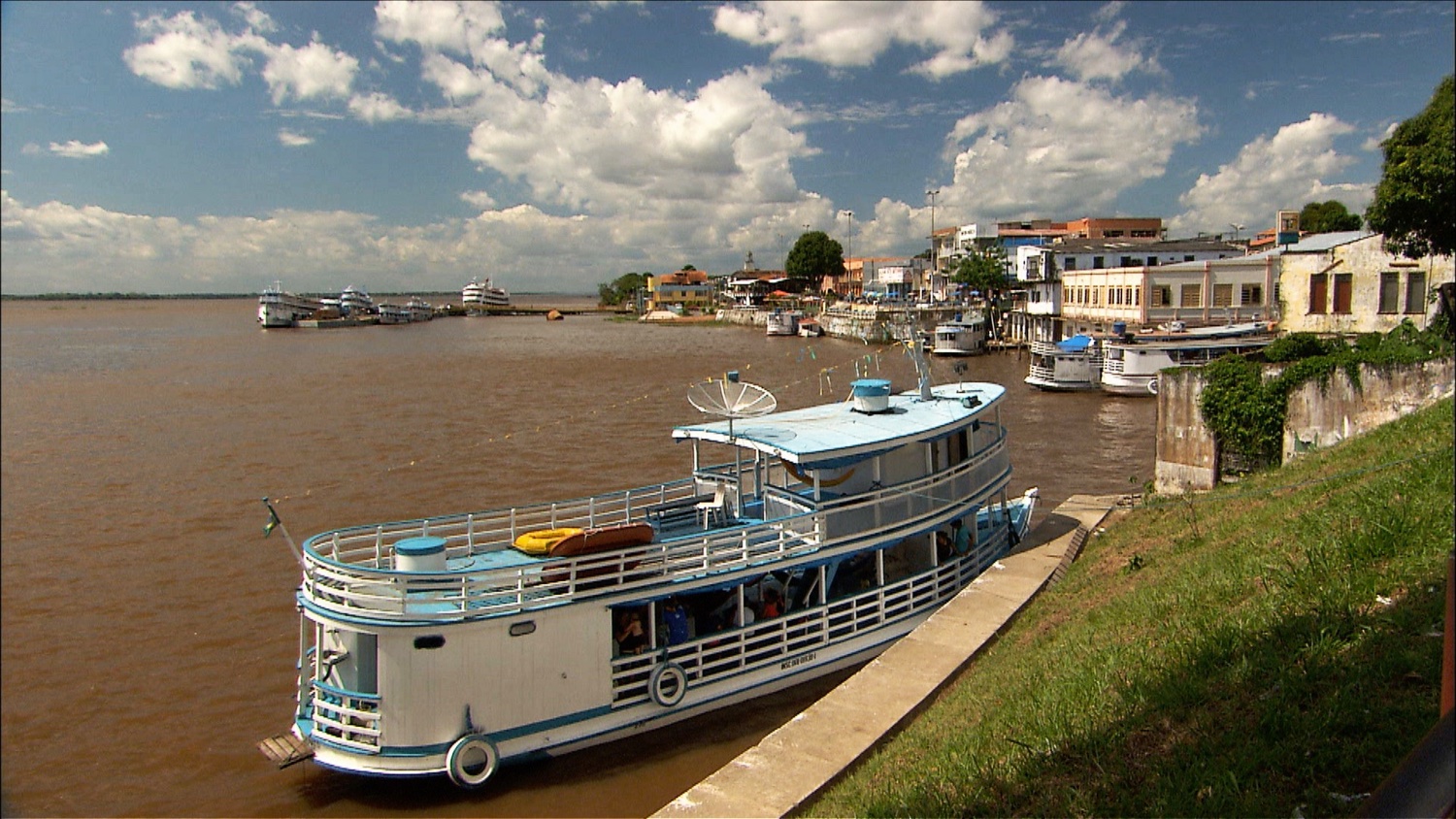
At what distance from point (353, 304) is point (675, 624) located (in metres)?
120

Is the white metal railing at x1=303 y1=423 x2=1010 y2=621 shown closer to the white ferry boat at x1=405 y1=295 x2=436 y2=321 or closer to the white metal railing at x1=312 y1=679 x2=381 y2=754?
the white metal railing at x1=312 y1=679 x2=381 y2=754

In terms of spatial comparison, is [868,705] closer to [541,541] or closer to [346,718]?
[541,541]

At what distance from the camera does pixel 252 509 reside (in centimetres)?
2103

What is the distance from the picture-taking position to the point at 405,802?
9922 mm

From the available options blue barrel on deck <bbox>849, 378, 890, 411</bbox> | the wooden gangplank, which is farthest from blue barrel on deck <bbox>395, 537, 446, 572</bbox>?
blue barrel on deck <bbox>849, 378, 890, 411</bbox>

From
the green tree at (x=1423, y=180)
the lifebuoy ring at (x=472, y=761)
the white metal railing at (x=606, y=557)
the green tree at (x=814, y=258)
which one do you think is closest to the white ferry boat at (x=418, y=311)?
the green tree at (x=814, y=258)

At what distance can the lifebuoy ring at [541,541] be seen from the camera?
10.8 metres

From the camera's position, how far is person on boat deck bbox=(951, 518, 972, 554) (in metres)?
14.6

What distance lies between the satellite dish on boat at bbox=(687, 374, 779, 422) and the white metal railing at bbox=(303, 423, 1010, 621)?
49.1 inches

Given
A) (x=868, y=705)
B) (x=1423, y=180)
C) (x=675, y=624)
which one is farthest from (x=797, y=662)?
(x=1423, y=180)

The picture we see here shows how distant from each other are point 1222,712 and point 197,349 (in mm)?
75000

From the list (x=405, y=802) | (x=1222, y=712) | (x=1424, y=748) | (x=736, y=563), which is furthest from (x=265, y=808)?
(x=1424, y=748)

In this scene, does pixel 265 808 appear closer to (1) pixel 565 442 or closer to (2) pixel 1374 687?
(2) pixel 1374 687

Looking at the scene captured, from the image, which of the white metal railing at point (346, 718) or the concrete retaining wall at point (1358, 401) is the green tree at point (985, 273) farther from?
the white metal railing at point (346, 718)
